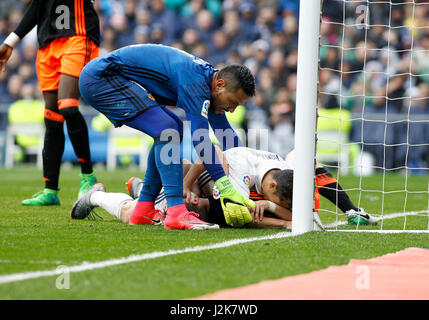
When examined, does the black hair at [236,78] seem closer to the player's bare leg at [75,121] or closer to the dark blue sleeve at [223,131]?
the dark blue sleeve at [223,131]

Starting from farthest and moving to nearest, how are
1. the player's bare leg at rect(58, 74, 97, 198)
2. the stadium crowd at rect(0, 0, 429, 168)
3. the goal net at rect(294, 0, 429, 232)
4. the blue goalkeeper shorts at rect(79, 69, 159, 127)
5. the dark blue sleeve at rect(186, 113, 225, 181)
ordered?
1. the stadium crowd at rect(0, 0, 429, 168)
2. the goal net at rect(294, 0, 429, 232)
3. the player's bare leg at rect(58, 74, 97, 198)
4. the blue goalkeeper shorts at rect(79, 69, 159, 127)
5. the dark blue sleeve at rect(186, 113, 225, 181)

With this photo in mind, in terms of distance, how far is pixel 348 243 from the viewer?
3730mm

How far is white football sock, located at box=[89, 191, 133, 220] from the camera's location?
485 centimetres

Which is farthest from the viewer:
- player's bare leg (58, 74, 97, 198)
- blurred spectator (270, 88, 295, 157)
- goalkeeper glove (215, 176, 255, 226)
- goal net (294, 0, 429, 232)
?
blurred spectator (270, 88, 295, 157)

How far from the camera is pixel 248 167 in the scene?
467 centimetres

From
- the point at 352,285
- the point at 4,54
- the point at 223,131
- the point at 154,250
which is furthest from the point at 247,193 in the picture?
the point at 4,54

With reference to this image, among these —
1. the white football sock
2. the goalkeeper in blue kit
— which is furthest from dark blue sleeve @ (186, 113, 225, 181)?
the white football sock

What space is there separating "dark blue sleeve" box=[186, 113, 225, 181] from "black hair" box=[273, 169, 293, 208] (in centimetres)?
52

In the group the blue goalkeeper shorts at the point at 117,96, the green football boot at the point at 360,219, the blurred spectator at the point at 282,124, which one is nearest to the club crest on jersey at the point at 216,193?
the blue goalkeeper shorts at the point at 117,96

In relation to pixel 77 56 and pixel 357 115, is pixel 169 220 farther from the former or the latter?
pixel 357 115

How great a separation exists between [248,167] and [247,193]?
0.19 m

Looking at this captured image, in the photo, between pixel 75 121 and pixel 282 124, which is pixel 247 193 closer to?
pixel 75 121

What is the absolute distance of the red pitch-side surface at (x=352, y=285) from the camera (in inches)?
94.6

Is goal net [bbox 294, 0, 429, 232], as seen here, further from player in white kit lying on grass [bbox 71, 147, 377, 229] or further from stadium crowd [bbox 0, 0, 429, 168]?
player in white kit lying on grass [bbox 71, 147, 377, 229]
